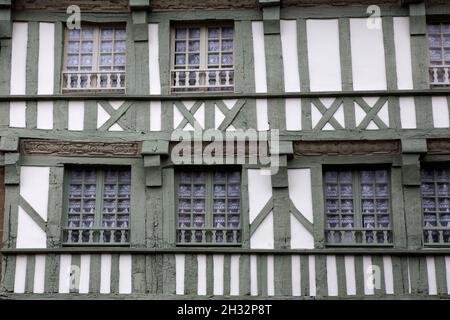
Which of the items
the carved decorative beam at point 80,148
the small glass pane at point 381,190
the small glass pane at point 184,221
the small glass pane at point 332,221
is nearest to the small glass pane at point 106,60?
the carved decorative beam at point 80,148

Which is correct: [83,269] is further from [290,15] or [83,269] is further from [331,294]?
[290,15]

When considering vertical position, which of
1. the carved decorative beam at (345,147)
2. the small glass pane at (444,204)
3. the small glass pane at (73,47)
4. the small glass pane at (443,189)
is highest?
the small glass pane at (73,47)

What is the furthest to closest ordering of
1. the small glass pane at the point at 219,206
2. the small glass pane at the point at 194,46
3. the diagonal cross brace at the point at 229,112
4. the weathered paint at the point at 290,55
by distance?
the small glass pane at the point at 194,46
the weathered paint at the point at 290,55
the diagonal cross brace at the point at 229,112
the small glass pane at the point at 219,206

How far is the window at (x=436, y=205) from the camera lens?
11.9 m

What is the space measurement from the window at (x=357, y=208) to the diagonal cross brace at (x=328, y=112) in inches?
25.7

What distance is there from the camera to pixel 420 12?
12.5 metres

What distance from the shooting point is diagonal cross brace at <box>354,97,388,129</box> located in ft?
40.0

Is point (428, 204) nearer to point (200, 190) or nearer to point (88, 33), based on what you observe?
point (200, 190)

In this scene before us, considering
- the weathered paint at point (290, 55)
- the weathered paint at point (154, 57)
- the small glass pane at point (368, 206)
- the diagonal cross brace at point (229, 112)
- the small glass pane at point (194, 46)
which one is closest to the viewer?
the small glass pane at point (368, 206)

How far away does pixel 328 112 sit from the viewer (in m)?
12.3

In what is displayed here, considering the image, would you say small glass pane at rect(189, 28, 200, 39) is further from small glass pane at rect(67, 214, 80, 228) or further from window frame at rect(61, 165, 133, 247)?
small glass pane at rect(67, 214, 80, 228)

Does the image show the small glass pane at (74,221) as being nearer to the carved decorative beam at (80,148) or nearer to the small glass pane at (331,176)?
the carved decorative beam at (80,148)

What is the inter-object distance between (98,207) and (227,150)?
1.95 m

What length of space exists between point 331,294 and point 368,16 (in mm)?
3968
